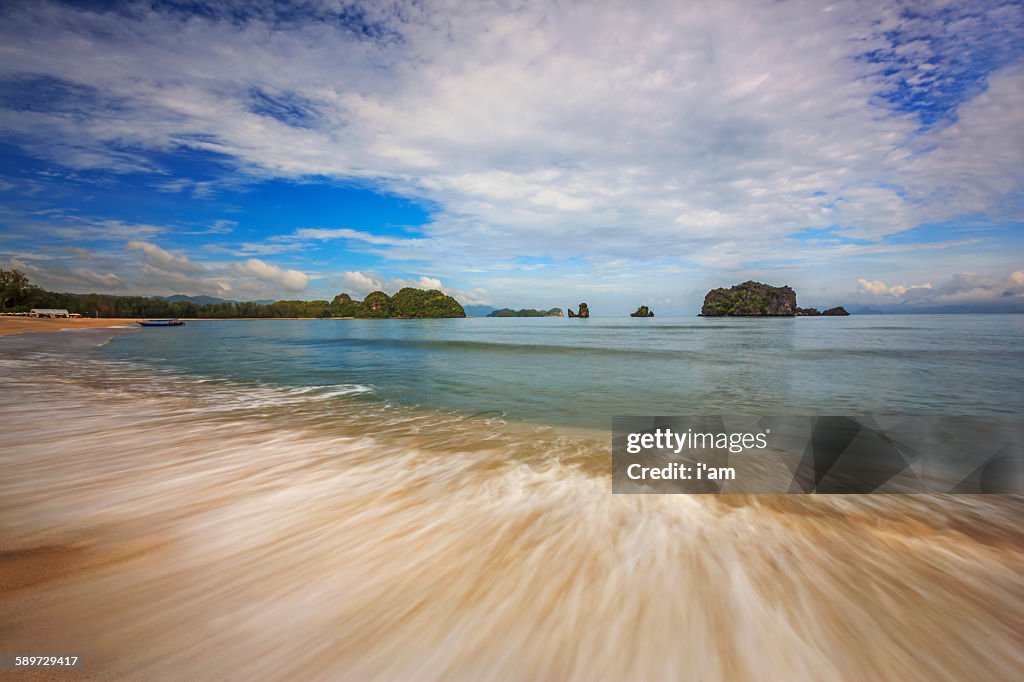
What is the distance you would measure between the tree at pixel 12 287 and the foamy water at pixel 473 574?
150 m

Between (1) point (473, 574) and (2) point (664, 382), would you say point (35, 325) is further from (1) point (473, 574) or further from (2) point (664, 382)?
(1) point (473, 574)

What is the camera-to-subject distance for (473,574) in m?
3.03

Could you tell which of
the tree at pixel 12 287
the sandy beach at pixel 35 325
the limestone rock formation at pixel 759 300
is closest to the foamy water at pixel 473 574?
the sandy beach at pixel 35 325

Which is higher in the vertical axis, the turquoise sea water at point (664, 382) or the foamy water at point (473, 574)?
the foamy water at point (473, 574)

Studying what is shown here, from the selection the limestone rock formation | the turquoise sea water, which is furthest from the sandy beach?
the limestone rock formation

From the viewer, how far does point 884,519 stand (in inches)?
161

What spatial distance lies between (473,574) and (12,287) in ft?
514

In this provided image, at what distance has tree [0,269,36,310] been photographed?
97.8 meters

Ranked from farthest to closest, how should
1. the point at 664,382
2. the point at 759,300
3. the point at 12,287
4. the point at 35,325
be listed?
1. the point at 759,300
2. the point at 12,287
3. the point at 35,325
4. the point at 664,382

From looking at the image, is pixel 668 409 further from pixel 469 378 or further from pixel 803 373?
pixel 803 373

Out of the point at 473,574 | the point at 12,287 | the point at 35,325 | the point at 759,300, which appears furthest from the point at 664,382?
the point at 759,300

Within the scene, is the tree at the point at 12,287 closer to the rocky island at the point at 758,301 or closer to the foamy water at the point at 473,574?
the foamy water at the point at 473,574

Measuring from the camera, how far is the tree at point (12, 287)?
321ft

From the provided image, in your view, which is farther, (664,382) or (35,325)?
(35,325)
